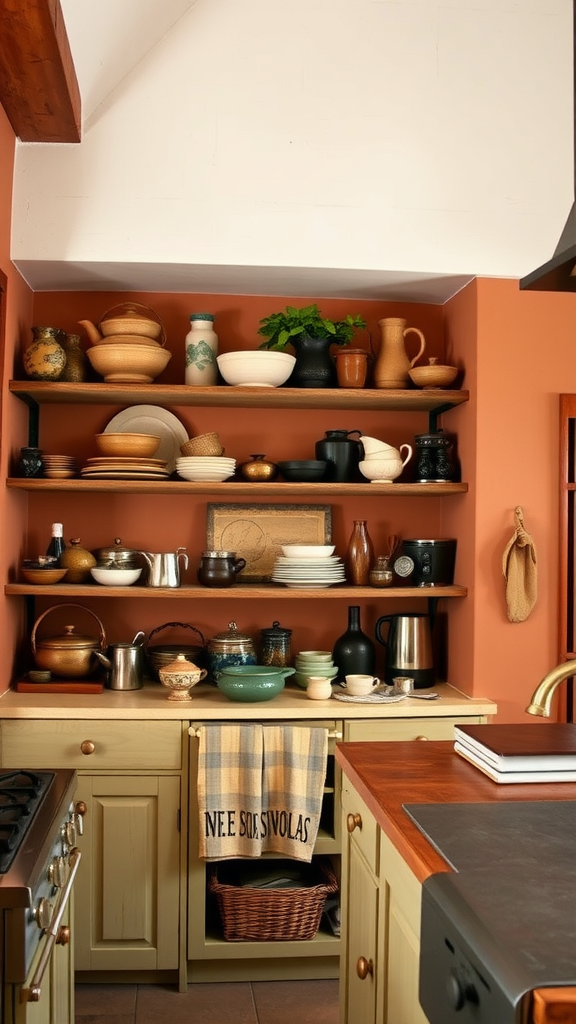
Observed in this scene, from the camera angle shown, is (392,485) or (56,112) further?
(392,485)

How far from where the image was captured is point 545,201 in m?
3.49

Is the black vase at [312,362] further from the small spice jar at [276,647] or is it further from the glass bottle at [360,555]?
the small spice jar at [276,647]

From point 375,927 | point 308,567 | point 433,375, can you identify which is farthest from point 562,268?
point 308,567

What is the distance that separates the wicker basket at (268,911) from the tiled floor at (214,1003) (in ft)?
0.54

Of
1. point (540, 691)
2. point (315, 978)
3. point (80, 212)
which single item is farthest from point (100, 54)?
point (315, 978)

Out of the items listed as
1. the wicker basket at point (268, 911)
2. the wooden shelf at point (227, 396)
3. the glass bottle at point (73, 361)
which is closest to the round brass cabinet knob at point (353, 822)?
the wicker basket at point (268, 911)

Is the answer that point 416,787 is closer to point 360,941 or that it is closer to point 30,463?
point 360,941

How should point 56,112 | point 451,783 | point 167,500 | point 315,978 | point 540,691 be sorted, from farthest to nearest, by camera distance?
1. point 167,500
2. point 315,978
3. point 56,112
4. point 451,783
5. point 540,691

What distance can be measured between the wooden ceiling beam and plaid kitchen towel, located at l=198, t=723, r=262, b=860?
6.51ft

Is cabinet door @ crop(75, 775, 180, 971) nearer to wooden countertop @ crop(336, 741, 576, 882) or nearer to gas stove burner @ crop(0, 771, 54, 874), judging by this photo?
gas stove burner @ crop(0, 771, 54, 874)

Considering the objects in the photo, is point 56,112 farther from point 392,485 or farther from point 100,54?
point 392,485

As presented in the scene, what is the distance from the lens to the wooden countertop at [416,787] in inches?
67.8

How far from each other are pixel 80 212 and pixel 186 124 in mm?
471

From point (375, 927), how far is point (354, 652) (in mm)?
1555
